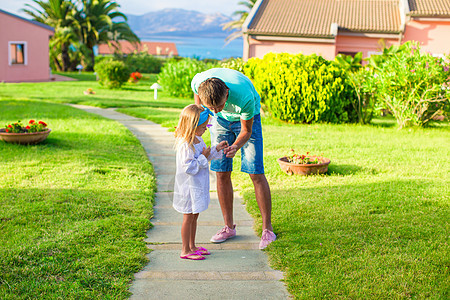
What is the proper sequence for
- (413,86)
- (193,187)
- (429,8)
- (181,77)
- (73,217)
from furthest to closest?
(181,77) → (429,8) → (413,86) → (73,217) → (193,187)

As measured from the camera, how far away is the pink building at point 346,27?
681 inches

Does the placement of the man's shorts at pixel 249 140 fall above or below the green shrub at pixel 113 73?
below

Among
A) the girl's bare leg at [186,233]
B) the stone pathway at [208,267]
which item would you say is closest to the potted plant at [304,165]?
the stone pathway at [208,267]

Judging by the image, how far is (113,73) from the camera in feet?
72.2

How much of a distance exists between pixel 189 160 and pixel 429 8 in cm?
1648

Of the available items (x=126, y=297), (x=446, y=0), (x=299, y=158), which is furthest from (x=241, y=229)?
(x=446, y=0)

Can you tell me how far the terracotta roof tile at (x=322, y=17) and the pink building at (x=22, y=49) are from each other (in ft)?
53.0

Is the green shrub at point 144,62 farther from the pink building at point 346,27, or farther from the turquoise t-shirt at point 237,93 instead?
the turquoise t-shirt at point 237,93

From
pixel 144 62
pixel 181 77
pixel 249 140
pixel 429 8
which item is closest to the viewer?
pixel 249 140

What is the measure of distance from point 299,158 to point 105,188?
280cm

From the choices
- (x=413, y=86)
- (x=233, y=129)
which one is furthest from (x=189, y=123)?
(x=413, y=86)

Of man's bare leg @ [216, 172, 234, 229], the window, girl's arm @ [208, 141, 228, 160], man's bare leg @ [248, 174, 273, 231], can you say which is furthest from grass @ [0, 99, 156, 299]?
the window

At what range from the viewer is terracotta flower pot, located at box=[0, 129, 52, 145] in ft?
25.6

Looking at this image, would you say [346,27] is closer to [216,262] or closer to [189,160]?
[189,160]
